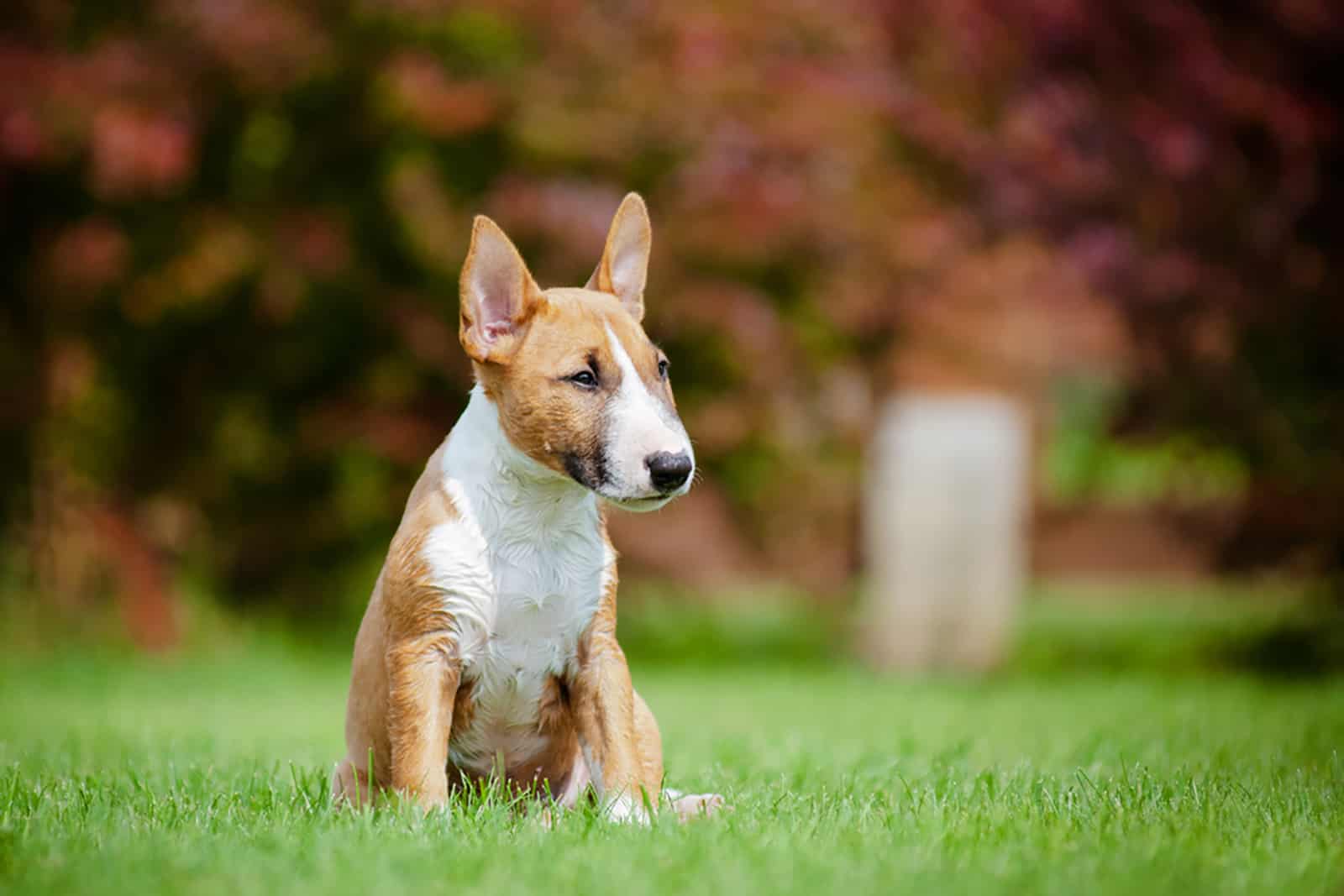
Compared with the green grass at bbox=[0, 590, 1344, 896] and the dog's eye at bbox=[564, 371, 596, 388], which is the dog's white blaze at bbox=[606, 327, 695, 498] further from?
the green grass at bbox=[0, 590, 1344, 896]

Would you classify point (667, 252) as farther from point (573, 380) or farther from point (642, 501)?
point (642, 501)

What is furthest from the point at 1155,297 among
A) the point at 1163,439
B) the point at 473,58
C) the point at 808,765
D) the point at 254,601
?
the point at 254,601

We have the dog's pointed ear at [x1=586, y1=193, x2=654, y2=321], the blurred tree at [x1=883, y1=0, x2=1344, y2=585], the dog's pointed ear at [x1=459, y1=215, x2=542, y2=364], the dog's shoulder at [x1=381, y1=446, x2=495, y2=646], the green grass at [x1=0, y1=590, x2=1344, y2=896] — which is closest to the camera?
the green grass at [x1=0, y1=590, x2=1344, y2=896]

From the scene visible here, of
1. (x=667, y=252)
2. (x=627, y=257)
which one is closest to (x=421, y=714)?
(x=627, y=257)

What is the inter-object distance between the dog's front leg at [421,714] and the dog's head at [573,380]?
53 centimetres

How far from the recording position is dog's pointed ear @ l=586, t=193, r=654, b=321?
13.2 ft

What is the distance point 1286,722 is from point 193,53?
7.50 m

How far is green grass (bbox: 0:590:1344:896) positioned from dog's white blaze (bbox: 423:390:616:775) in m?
0.29

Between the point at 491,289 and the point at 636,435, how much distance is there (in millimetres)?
571

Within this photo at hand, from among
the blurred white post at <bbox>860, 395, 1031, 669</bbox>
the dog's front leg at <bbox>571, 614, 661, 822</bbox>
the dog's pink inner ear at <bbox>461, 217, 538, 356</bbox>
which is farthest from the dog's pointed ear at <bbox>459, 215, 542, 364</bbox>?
the blurred white post at <bbox>860, 395, 1031, 669</bbox>

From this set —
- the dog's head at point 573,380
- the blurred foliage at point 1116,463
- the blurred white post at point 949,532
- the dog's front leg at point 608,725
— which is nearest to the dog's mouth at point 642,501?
the dog's head at point 573,380

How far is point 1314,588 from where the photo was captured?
1004 centimetres

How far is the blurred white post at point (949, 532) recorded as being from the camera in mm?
10156

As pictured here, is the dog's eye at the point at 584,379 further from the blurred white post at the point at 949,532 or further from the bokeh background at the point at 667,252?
the blurred white post at the point at 949,532
